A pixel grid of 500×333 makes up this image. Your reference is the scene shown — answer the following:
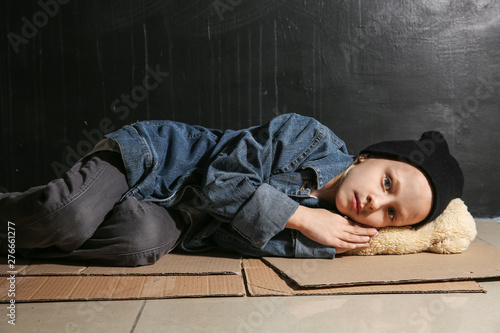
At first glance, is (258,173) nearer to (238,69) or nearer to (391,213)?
(391,213)

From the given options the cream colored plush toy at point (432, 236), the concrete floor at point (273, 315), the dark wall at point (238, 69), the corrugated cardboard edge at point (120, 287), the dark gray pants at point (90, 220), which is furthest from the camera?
Result: the dark wall at point (238, 69)

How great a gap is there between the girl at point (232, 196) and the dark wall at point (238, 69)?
39 cm

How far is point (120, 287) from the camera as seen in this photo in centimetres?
110

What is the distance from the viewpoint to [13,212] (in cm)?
118

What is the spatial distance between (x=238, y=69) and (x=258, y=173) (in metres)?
0.60

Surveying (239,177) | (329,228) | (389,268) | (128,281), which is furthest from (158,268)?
(389,268)

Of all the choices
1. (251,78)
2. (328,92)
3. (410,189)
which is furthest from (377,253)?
(251,78)

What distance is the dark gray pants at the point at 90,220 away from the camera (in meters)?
1.17

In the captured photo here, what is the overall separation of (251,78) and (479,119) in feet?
3.12

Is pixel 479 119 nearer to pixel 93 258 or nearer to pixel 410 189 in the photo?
→ pixel 410 189

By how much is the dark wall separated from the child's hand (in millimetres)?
623

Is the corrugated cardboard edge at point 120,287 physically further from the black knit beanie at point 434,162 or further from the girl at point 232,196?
the black knit beanie at point 434,162

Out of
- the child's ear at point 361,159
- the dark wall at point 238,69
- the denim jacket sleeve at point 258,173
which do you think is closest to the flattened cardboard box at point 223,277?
the denim jacket sleeve at point 258,173

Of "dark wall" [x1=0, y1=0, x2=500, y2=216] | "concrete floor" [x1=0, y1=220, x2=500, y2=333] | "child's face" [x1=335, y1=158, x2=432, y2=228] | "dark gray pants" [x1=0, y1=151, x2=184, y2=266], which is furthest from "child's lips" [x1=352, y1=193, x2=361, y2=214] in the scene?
"dark wall" [x1=0, y1=0, x2=500, y2=216]
